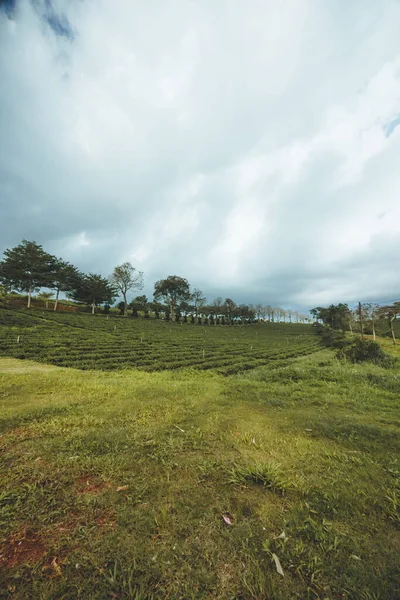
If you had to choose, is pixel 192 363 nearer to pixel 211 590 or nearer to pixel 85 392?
pixel 85 392

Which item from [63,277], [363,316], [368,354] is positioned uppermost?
[63,277]

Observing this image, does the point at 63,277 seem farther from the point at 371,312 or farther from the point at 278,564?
the point at 371,312

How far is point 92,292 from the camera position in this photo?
56.2 m

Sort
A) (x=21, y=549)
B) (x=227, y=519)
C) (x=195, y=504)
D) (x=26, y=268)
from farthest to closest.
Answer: (x=26, y=268)
(x=195, y=504)
(x=227, y=519)
(x=21, y=549)

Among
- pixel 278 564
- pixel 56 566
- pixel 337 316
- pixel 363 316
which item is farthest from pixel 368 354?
pixel 337 316

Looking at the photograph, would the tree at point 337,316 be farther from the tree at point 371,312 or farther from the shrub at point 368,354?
the shrub at point 368,354

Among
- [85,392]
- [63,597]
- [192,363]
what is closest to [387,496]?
[63,597]

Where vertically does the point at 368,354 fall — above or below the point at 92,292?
below

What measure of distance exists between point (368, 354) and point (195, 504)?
58.7 feet

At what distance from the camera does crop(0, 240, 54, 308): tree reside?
4284 centimetres

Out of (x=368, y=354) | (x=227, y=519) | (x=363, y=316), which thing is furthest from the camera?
(x=363, y=316)

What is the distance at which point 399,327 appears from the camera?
2707 inches

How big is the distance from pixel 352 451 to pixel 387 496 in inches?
45.0

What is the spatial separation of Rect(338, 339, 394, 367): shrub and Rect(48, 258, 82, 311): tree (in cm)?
5326
